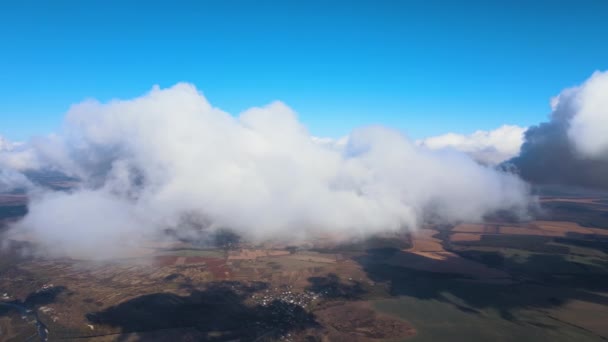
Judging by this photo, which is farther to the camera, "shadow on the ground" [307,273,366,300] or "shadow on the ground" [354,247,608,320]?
"shadow on the ground" [307,273,366,300]

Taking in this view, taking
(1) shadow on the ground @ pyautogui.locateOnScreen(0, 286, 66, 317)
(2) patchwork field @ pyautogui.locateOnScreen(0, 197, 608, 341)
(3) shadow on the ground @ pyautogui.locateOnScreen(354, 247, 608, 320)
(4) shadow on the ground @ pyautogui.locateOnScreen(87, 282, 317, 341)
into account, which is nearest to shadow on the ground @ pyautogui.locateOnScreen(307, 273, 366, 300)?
(2) patchwork field @ pyautogui.locateOnScreen(0, 197, 608, 341)

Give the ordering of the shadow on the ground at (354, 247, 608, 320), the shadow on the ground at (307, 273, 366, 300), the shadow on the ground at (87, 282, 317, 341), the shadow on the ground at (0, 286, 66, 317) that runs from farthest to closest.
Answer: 1. the shadow on the ground at (307, 273, 366, 300)
2. the shadow on the ground at (354, 247, 608, 320)
3. the shadow on the ground at (0, 286, 66, 317)
4. the shadow on the ground at (87, 282, 317, 341)

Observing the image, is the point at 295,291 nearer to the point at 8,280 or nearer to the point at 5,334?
the point at 5,334

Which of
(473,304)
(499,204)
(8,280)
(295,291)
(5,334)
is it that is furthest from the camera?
(499,204)

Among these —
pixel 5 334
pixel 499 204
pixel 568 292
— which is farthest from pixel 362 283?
pixel 499 204

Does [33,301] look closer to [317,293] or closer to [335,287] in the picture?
[317,293]

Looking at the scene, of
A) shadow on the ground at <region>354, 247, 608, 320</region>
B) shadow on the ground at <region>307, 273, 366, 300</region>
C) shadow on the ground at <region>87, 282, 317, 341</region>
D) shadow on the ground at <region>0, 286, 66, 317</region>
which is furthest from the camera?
shadow on the ground at <region>307, 273, 366, 300</region>

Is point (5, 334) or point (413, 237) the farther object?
point (413, 237)

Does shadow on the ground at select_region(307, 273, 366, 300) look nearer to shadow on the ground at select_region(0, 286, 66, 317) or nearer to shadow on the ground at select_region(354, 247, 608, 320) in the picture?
shadow on the ground at select_region(354, 247, 608, 320)

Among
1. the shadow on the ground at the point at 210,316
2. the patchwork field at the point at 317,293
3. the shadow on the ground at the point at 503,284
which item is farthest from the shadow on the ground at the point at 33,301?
the shadow on the ground at the point at 503,284

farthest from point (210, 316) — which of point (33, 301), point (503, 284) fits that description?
point (503, 284)

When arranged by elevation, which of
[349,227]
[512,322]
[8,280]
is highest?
[349,227]
